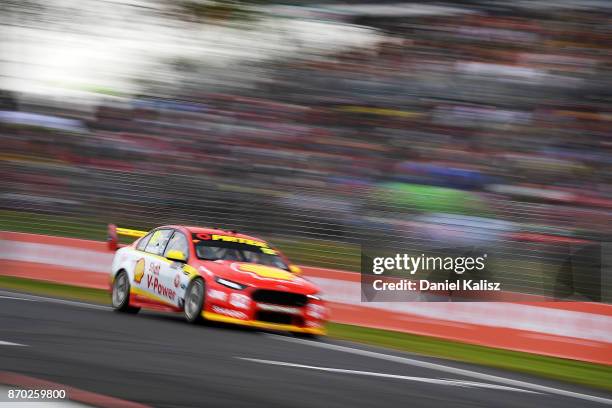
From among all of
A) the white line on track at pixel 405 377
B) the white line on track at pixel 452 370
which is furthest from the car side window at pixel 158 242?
the white line on track at pixel 405 377

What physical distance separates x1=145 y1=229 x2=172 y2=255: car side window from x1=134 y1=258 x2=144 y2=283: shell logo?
18 cm

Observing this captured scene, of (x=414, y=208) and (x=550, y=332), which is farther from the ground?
(x=414, y=208)

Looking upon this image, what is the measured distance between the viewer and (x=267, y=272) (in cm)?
1055

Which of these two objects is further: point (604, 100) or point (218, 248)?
point (604, 100)

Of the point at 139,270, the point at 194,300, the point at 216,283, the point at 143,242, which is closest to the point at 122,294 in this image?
the point at 139,270

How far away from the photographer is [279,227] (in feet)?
49.0

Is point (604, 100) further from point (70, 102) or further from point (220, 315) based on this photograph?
point (70, 102)

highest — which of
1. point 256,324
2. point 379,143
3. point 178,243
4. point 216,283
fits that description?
point 379,143

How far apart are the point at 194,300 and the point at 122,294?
5.08ft

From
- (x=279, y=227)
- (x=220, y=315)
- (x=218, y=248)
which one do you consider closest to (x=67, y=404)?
(x=220, y=315)

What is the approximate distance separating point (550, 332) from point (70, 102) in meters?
13.5

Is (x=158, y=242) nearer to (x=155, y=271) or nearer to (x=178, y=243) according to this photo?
(x=178, y=243)

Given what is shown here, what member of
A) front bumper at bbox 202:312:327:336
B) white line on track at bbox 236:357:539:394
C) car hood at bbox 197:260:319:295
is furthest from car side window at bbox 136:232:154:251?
white line on track at bbox 236:357:539:394

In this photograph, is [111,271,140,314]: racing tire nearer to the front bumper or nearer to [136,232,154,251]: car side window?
[136,232,154,251]: car side window
